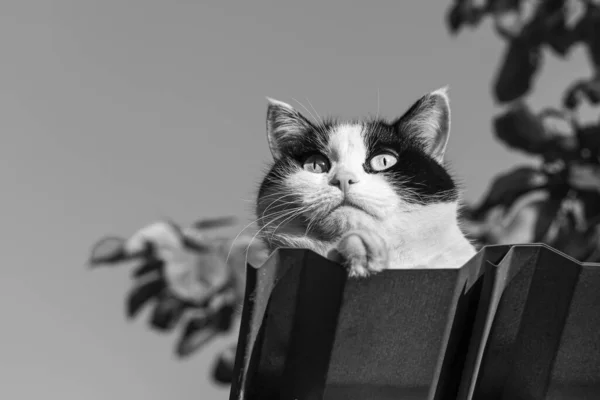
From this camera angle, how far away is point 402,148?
1.94 m

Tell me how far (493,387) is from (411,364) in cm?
17

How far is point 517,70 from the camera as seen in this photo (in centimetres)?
325

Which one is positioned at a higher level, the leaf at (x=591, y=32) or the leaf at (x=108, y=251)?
the leaf at (x=591, y=32)

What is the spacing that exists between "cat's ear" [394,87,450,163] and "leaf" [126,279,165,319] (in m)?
2.54

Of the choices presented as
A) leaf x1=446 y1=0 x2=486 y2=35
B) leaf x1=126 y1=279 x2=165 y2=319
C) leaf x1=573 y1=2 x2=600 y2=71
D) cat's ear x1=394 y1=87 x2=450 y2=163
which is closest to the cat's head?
cat's ear x1=394 y1=87 x2=450 y2=163

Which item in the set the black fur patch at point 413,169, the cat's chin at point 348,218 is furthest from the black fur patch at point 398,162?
the cat's chin at point 348,218

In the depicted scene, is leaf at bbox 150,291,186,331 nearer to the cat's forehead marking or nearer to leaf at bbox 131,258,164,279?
leaf at bbox 131,258,164,279

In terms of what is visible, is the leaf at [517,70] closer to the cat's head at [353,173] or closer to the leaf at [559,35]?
the leaf at [559,35]

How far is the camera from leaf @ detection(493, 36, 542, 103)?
3.22m

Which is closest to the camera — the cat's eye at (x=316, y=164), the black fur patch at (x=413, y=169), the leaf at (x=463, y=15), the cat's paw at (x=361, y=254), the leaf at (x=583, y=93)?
the cat's paw at (x=361, y=254)

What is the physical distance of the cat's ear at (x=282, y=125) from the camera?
2.17 m

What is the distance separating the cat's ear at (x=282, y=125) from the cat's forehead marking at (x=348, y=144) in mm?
151

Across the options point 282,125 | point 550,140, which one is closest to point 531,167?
point 550,140

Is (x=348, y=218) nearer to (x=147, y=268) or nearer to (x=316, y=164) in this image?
(x=316, y=164)
